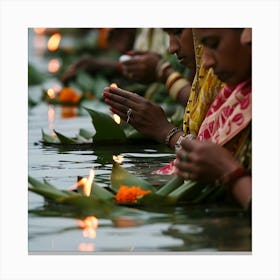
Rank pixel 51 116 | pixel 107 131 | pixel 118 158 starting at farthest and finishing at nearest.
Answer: pixel 51 116 < pixel 107 131 < pixel 118 158

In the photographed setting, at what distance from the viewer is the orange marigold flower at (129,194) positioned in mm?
4520

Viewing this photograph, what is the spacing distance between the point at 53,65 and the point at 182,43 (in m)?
8.18

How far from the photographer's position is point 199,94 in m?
5.11

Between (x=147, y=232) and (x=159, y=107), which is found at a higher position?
(x=159, y=107)

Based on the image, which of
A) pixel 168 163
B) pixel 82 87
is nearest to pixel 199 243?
pixel 168 163

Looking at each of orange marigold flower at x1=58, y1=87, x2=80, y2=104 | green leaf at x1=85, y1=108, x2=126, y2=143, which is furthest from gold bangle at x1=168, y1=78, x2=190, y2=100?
orange marigold flower at x1=58, y1=87, x2=80, y2=104

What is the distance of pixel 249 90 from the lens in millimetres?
4406

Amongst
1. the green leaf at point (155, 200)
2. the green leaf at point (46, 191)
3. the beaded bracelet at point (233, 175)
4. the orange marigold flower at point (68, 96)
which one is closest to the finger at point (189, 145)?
the beaded bracelet at point (233, 175)

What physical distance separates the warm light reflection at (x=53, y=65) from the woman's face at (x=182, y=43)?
7.37 meters

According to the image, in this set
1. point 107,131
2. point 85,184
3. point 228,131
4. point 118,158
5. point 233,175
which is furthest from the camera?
point 107,131

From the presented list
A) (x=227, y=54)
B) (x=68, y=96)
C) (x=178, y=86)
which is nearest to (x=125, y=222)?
(x=227, y=54)

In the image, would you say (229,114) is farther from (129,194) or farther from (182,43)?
(182,43)
